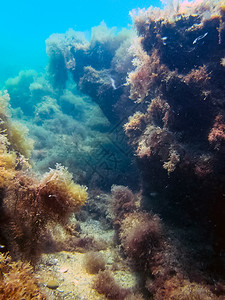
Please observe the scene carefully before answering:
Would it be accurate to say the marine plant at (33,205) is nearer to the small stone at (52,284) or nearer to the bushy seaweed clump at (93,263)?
the small stone at (52,284)

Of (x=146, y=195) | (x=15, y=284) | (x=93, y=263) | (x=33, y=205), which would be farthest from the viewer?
(x=146, y=195)

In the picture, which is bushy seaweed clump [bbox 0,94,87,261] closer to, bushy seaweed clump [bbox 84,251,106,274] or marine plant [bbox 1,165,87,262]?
marine plant [bbox 1,165,87,262]

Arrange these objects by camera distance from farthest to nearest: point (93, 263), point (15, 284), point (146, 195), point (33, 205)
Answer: point (146, 195) → point (93, 263) → point (33, 205) → point (15, 284)

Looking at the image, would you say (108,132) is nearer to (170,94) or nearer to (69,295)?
(170,94)

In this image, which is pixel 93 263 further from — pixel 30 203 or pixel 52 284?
pixel 30 203

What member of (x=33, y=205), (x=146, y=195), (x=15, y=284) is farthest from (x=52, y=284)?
(x=146, y=195)

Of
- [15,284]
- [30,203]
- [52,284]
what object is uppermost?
[30,203]

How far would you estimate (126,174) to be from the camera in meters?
8.14

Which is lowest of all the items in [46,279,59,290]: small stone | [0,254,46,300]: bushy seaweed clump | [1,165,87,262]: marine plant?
[46,279,59,290]: small stone

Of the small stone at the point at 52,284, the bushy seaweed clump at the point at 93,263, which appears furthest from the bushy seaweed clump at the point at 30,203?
the bushy seaweed clump at the point at 93,263

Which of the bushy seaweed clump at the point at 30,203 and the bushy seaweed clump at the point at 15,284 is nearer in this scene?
the bushy seaweed clump at the point at 15,284

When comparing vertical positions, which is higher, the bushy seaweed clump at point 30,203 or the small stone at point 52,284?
the bushy seaweed clump at point 30,203

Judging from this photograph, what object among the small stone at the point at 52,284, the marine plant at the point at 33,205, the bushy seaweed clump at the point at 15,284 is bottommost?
the small stone at the point at 52,284

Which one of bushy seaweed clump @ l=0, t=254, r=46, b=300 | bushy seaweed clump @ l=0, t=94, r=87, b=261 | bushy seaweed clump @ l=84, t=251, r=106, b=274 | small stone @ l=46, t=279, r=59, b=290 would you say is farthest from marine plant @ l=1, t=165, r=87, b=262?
bushy seaweed clump @ l=84, t=251, r=106, b=274
